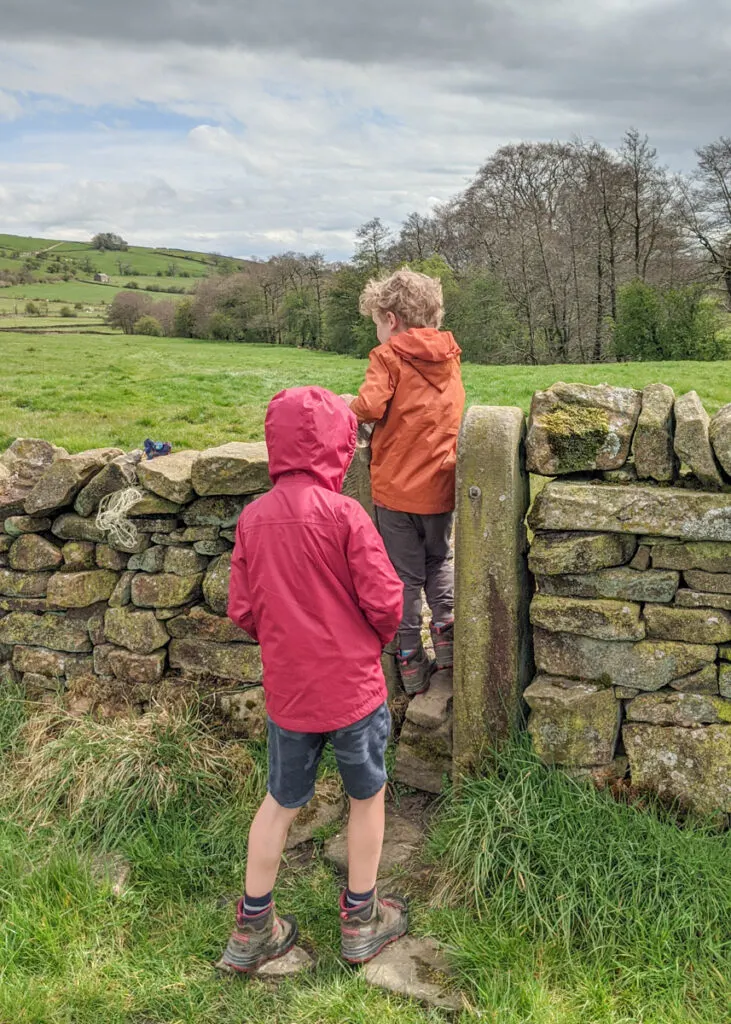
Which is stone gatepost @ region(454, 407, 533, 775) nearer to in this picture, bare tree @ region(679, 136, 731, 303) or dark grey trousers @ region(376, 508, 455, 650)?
dark grey trousers @ region(376, 508, 455, 650)

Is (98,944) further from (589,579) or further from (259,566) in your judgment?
(589,579)

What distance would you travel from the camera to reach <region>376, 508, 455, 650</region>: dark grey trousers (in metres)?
4.22

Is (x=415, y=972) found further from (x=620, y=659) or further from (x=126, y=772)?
(x=126, y=772)

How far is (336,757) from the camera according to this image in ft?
10.5

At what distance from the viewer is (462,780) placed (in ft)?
13.3

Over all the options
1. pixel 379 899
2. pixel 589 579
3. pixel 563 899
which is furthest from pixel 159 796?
pixel 589 579

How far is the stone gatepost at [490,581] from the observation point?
371cm

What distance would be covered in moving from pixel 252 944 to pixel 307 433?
221cm

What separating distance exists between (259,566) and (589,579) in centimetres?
166

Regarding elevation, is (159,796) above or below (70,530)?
below

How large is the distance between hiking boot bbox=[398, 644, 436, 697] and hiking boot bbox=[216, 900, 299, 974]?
1528 millimetres

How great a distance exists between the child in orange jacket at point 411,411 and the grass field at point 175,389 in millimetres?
8226

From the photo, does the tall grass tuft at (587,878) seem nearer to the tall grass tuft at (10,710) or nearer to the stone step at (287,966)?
the stone step at (287,966)

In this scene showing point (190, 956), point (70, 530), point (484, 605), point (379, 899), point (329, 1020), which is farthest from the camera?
point (70, 530)
